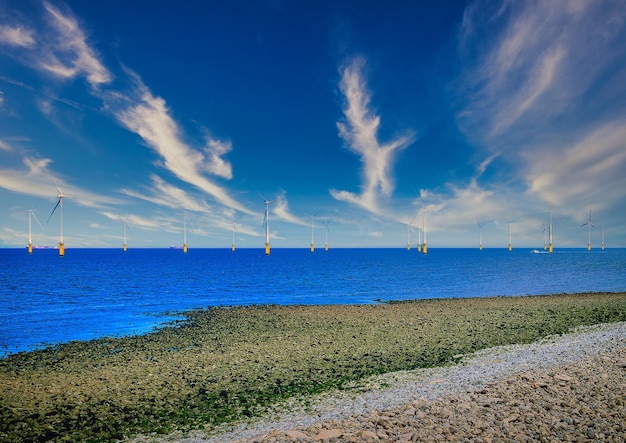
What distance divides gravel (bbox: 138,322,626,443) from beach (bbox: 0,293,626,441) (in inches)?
6.6

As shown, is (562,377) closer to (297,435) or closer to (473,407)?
(473,407)

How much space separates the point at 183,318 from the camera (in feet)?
142

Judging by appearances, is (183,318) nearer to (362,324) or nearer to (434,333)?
(362,324)

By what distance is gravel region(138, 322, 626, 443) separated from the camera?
10.8 metres

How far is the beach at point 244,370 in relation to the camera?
49.0ft

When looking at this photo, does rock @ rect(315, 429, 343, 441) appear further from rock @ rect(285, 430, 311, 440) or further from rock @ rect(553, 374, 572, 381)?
rock @ rect(553, 374, 572, 381)

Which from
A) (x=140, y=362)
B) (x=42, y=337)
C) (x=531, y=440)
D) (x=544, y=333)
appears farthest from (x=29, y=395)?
(x=544, y=333)

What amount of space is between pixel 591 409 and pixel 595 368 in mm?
4534

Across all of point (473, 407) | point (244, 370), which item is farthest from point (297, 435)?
point (244, 370)

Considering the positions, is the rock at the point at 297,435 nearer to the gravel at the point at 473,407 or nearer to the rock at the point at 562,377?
the gravel at the point at 473,407

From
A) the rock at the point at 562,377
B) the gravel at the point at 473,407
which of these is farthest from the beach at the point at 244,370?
the rock at the point at 562,377

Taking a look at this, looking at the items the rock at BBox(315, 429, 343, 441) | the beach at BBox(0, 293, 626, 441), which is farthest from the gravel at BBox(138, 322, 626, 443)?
the beach at BBox(0, 293, 626, 441)

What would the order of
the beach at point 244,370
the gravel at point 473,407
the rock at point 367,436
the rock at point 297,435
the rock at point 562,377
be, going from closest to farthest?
the rock at point 367,436 → the gravel at point 473,407 → the rock at point 297,435 → the rock at point 562,377 → the beach at point 244,370

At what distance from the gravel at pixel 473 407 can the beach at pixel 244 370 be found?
6.6 inches
